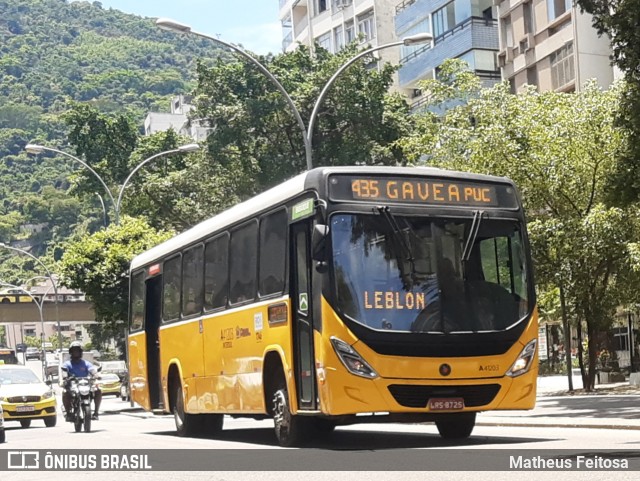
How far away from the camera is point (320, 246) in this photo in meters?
15.5

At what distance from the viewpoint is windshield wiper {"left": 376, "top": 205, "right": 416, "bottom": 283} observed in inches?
616

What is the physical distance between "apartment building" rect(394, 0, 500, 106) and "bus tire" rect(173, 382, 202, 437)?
35586 mm

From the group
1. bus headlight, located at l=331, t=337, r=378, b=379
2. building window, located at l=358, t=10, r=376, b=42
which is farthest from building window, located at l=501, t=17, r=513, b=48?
bus headlight, located at l=331, t=337, r=378, b=379

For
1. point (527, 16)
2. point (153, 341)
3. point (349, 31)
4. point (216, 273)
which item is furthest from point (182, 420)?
point (349, 31)

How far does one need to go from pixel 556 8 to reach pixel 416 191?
1504 inches

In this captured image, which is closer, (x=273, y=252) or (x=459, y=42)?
(x=273, y=252)

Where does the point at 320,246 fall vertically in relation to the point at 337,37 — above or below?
below

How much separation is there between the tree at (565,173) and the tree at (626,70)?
23.8 feet

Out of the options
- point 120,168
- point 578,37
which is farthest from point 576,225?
point 120,168

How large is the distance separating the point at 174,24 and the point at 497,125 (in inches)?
320

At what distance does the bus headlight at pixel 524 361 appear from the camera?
52.3ft

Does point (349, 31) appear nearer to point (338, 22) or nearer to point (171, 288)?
point (338, 22)

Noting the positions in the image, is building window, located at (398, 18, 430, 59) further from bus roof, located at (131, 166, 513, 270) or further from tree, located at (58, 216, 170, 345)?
bus roof, located at (131, 166, 513, 270)
